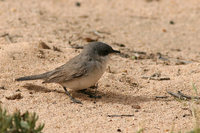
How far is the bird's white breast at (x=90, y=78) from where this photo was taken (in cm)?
616

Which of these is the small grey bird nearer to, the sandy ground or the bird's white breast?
the bird's white breast

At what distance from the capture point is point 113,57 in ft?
27.7

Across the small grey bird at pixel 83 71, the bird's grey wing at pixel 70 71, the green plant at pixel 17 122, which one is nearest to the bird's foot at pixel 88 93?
the small grey bird at pixel 83 71

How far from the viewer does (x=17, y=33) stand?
9.12 metres

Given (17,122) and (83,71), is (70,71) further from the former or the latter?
(17,122)

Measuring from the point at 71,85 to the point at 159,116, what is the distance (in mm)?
1606

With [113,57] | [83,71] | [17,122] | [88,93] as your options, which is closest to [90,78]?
[83,71]

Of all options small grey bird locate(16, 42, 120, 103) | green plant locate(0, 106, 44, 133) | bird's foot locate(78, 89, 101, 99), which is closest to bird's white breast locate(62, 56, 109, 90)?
small grey bird locate(16, 42, 120, 103)

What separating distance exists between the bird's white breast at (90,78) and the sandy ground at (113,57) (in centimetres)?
26

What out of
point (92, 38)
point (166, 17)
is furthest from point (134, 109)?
point (166, 17)

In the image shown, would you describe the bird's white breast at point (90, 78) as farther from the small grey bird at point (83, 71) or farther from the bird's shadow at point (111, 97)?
the bird's shadow at point (111, 97)

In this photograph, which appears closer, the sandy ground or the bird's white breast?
the sandy ground

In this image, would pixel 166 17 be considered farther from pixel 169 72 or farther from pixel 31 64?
pixel 31 64

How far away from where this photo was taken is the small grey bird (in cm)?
620
